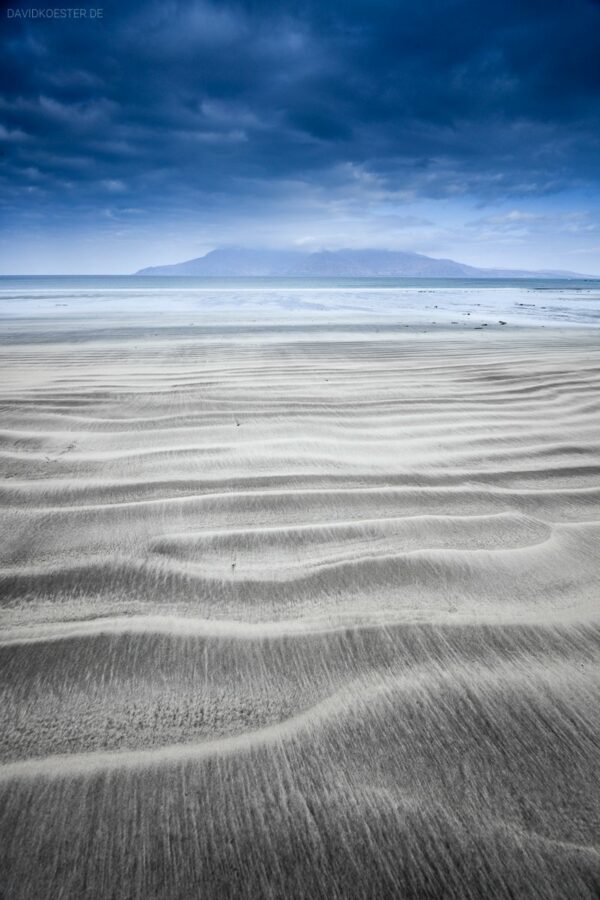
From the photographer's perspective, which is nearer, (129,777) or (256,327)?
(129,777)

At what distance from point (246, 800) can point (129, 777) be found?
17cm

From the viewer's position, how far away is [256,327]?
675cm

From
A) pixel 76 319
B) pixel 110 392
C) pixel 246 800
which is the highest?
pixel 76 319

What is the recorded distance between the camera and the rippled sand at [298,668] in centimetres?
57

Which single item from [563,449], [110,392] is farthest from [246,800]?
[110,392]

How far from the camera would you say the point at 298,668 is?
2.68 feet

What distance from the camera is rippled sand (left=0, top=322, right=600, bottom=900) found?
567mm

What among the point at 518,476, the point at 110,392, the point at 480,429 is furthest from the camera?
the point at 110,392

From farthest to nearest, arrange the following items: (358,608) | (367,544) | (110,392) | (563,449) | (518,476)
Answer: (110,392)
(563,449)
(518,476)
(367,544)
(358,608)

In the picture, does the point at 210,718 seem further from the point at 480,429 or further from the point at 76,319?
the point at 76,319

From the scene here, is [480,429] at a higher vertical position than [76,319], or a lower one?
lower

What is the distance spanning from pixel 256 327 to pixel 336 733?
6486mm

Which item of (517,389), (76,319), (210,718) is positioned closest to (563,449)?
(517,389)

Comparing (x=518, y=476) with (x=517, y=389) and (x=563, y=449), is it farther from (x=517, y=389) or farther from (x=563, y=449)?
(x=517, y=389)
